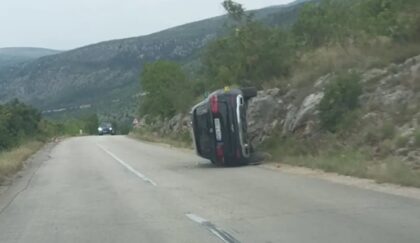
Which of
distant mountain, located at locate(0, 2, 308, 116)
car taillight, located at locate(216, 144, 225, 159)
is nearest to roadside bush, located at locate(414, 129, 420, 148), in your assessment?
car taillight, located at locate(216, 144, 225, 159)

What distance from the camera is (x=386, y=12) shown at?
29.6m

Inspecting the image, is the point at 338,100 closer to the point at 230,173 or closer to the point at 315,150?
the point at 315,150

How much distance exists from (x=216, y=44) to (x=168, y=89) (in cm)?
1842

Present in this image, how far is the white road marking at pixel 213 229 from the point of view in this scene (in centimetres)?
1013

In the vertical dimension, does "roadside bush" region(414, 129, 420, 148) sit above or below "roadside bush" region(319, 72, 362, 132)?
below

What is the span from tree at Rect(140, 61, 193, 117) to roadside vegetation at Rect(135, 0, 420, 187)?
1328cm

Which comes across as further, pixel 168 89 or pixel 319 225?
pixel 168 89

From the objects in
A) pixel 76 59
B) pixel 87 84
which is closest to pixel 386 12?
pixel 87 84

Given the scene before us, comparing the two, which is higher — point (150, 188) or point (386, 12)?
point (386, 12)

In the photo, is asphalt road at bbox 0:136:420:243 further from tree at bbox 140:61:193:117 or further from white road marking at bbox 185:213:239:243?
tree at bbox 140:61:193:117

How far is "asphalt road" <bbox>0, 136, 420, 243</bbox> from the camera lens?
1057 cm

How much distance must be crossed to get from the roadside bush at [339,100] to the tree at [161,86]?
32.9 m

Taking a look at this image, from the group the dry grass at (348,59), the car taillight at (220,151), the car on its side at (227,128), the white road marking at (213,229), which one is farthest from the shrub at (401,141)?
the white road marking at (213,229)

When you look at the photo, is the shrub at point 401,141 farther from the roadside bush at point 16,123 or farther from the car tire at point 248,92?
the roadside bush at point 16,123
